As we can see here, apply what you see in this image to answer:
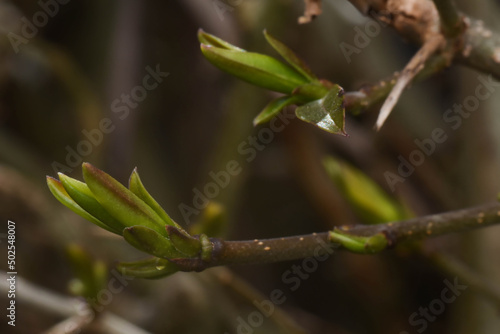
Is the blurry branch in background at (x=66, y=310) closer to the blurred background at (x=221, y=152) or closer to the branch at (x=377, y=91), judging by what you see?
the blurred background at (x=221, y=152)

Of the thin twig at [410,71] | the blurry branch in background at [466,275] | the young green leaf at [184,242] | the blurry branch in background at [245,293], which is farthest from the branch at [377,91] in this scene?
the blurry branch in background at [245,293]

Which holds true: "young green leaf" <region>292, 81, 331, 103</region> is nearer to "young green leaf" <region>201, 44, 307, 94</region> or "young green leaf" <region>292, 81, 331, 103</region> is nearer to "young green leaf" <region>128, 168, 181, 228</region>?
"young green leaf" <region>201, 44, 307, 94</region>

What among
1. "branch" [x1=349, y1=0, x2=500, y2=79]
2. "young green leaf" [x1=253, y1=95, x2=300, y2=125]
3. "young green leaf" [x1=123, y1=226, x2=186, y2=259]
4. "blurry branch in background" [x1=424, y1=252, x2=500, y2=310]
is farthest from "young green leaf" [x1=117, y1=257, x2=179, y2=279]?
"blurry branch in background" [x1=424, y1=252, x2=500, y2=310]

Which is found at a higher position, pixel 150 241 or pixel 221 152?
pixel 150 241

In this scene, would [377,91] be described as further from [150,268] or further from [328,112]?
[150,268]

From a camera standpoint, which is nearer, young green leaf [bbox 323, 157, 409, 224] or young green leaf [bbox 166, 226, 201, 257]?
young green leaf [bbox 166, 226, 201, 257]

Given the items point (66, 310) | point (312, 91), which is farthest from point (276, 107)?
point (66, 310)

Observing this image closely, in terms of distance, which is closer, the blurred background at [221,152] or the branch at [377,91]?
the branch at [377,91]
